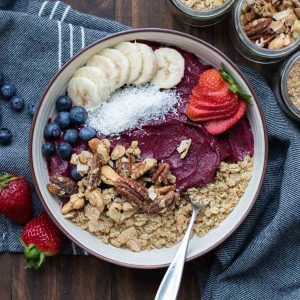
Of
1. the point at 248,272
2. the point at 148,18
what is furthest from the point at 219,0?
the point at 248,272

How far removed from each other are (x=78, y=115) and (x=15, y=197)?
1.00ft

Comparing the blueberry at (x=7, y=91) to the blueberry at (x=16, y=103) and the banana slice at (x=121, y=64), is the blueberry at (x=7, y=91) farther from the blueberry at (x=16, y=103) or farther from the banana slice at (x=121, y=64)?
the banana slice at (x=121, y=64)

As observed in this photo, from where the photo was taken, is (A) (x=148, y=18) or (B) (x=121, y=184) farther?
(A) (x=148, y=18)

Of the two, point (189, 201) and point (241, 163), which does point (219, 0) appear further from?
point (189, 201)

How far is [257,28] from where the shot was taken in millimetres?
1824

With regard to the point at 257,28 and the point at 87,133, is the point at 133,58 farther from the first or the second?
the point at 257,28

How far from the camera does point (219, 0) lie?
1813 mm

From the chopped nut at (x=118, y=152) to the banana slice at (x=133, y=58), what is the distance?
191mm

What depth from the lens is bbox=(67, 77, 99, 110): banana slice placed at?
1709mm

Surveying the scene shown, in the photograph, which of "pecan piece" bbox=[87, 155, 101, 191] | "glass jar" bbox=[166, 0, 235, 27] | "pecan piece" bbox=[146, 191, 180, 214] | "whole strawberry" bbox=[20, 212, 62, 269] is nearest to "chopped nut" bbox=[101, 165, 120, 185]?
"pecan piece" bbox=[87, 155, 101, 191]

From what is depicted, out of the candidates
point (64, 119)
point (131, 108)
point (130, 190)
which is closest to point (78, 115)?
point (64, 119)

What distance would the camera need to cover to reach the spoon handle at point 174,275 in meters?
1.71

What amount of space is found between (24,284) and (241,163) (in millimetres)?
765

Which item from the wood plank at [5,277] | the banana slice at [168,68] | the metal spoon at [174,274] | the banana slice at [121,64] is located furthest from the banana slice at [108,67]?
the wood plank at [5,277]
